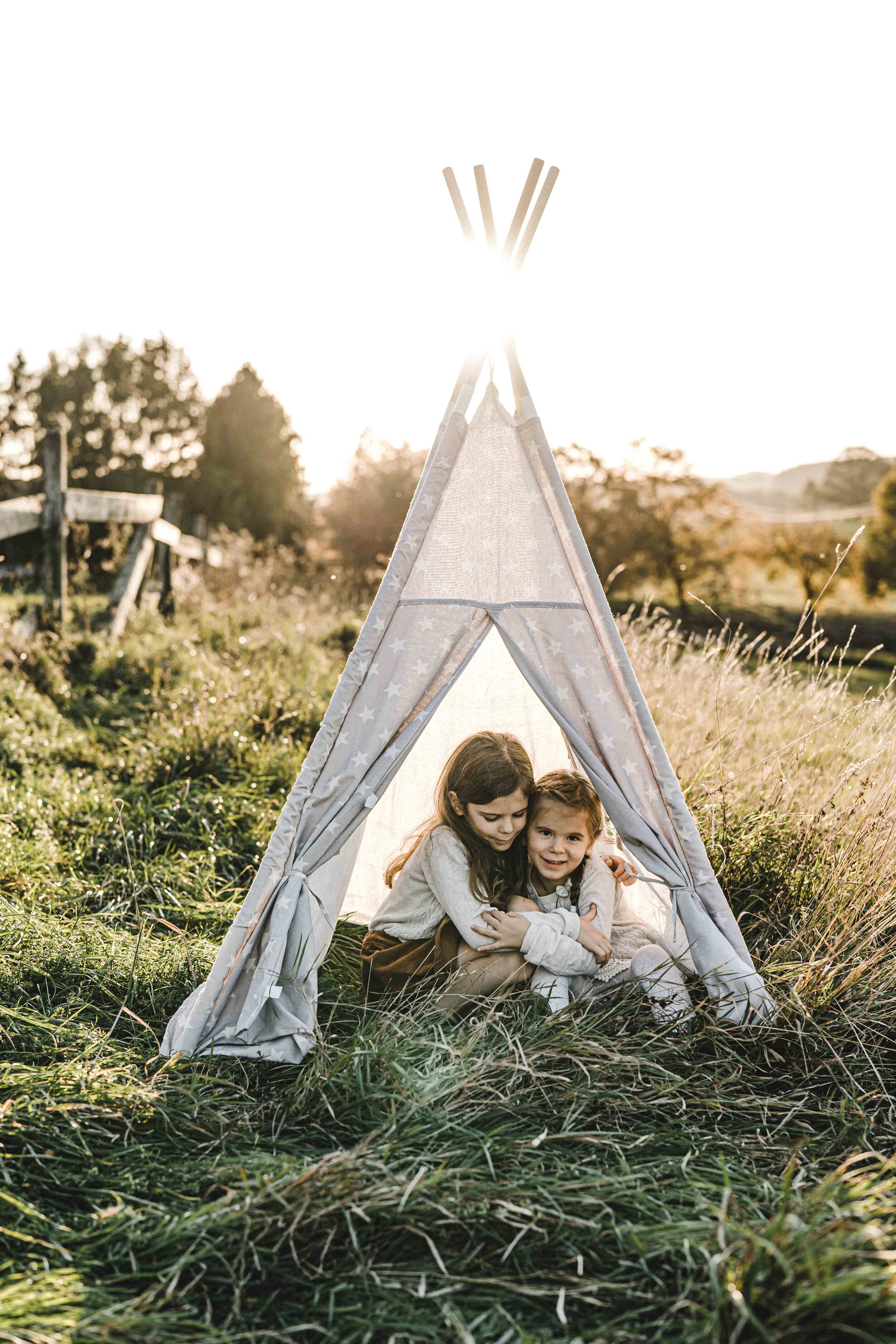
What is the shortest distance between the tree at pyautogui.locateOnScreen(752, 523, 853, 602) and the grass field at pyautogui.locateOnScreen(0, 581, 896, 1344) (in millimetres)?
9610

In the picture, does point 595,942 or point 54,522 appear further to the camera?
point 54,522

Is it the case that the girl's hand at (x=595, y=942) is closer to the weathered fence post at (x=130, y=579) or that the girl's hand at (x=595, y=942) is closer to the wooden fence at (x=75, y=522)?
the wooden fence at (x=75, y=522)

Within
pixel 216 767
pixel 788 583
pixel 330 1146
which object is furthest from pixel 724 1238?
pixel 788 583

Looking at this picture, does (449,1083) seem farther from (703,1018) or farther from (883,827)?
(883,827)

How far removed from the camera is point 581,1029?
2.81 metres

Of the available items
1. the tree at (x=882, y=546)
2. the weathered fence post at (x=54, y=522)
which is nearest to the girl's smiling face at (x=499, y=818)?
the weathered fence post at (x=54, y=522)

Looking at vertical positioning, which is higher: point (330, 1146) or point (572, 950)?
point (572, 950)

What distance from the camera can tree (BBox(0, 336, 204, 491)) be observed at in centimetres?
2734

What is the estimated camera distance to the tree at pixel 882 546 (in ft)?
45.9

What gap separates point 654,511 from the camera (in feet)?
41.8

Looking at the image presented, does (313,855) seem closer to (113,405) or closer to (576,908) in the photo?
(576,908)

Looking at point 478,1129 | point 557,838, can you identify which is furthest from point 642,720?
point 478,1129

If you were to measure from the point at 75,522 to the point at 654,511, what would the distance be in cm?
772

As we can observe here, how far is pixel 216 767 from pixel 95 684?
2168 millimetres
